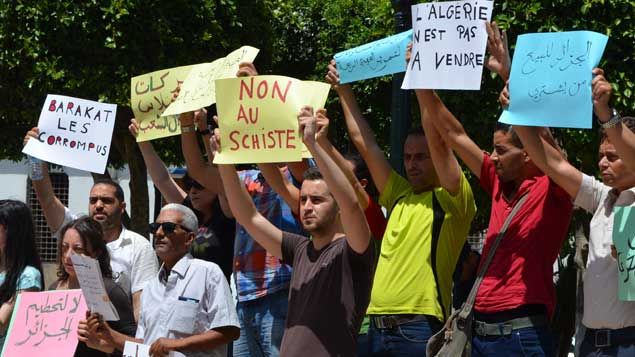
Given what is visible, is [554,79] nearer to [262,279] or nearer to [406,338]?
→ [406,338]

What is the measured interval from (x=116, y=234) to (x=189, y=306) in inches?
53.5

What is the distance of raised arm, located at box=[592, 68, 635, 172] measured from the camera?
4922 millimetres

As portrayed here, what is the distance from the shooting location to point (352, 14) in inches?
709

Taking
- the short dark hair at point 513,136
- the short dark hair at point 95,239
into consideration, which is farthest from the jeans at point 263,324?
the short dark hair at point 513,136

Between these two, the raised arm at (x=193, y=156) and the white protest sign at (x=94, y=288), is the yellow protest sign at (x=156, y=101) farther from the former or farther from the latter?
the white protest sign at (x=94, y=288)

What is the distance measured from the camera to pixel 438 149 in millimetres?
5824

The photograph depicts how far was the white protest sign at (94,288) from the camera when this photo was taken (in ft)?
20.3

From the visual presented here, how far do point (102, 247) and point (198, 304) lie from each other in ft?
2.98

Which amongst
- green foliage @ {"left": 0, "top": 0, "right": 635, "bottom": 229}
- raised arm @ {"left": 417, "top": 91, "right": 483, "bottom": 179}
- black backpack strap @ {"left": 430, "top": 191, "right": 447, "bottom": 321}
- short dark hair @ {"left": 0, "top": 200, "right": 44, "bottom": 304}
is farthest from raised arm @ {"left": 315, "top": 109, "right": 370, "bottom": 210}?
green foliage @ {"left": 0, "top": 0, "right": 635, "bottom": 229}

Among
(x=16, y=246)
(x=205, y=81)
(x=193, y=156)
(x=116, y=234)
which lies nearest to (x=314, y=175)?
(x=205, y=81)

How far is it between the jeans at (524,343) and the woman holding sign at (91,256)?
2046 millimetres

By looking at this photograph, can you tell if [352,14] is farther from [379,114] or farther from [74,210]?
[74,210]

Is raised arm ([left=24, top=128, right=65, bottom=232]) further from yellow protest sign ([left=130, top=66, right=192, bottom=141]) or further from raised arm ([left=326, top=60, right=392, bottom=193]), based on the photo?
raised arm ([left=326, top=60, right=392, bottom=193])

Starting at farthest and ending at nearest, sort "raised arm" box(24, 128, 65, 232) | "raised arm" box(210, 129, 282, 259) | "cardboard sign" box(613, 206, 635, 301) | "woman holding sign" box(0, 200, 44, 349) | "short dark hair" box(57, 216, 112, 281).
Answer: "raised arm" box(24, 128, 65, 232) < "woman holding sign" box(0, 200, 44, 349) < "short dark hair" box(57, 216, 112, 281) < "raised arm" box(210, 129, 282, 259) < "cardboard sign" box(613, 206, 635, 301)
